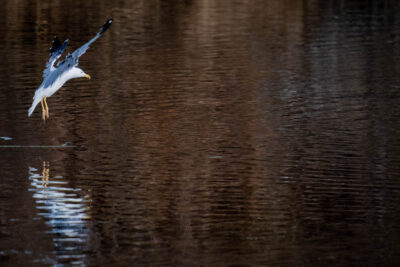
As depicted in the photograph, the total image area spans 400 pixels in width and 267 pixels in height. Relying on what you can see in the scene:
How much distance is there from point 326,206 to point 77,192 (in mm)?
2891

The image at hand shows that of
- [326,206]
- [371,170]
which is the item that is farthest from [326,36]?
[326,206]

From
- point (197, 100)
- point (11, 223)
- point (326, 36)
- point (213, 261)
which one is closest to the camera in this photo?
point (213, 261)

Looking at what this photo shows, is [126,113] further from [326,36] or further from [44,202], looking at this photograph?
[326,36]

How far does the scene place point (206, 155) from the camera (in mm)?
15016

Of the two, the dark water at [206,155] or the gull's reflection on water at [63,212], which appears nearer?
the gull's reflection on water at [63,212]

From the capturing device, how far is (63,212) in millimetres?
12109

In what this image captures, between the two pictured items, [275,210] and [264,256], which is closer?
[264,256]

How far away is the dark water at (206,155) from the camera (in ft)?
35.8

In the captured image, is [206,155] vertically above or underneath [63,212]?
underneath

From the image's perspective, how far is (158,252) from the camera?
10.5m

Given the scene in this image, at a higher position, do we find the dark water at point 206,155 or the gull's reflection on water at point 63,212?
the gull's reflection on water at point 63,212

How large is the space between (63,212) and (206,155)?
3.35 meters

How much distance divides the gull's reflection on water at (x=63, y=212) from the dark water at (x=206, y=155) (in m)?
0.03

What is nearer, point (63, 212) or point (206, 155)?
point (63, 212)
